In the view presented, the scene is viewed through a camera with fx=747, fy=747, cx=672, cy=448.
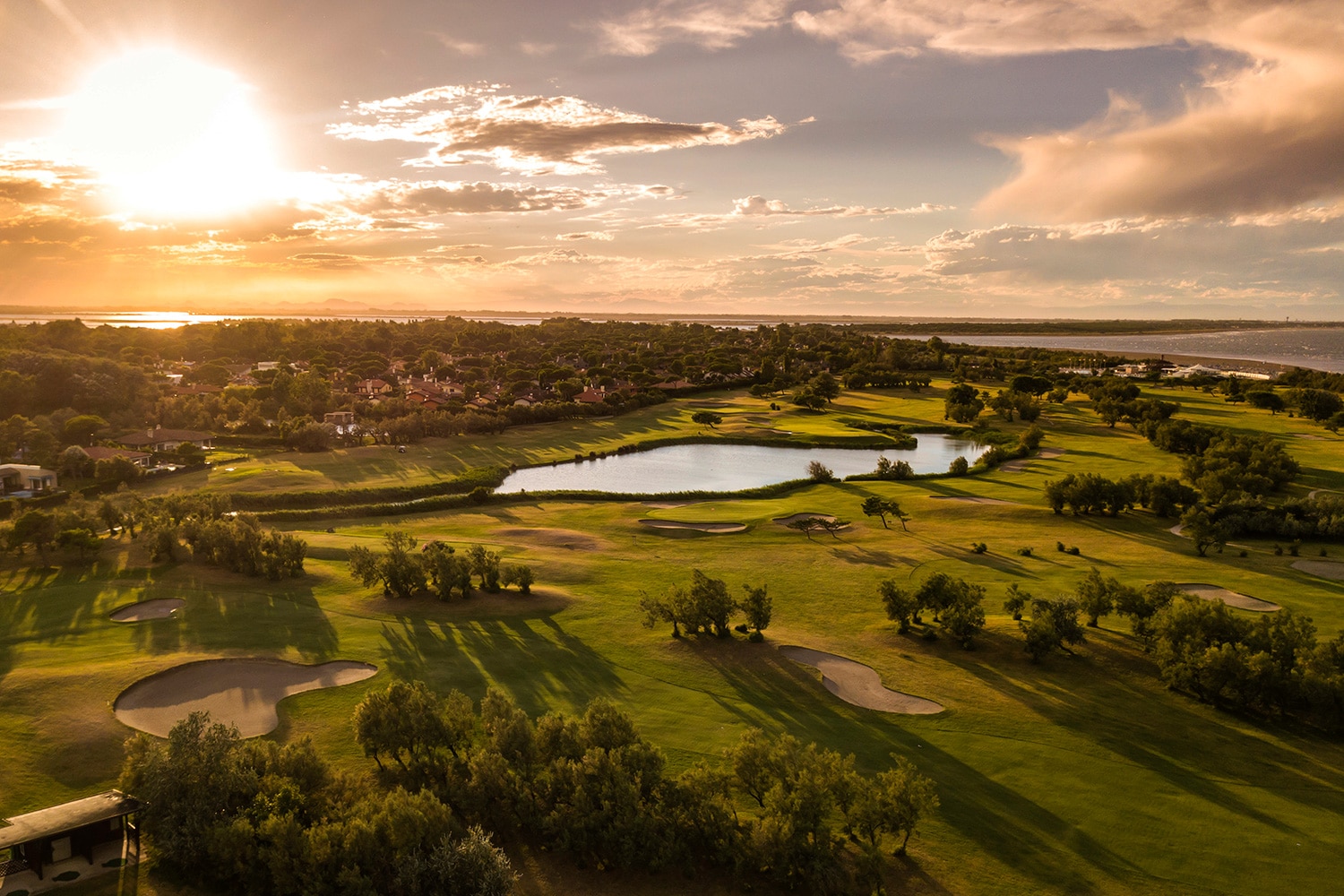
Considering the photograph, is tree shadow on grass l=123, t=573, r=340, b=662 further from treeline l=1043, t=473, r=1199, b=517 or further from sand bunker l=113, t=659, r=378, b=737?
treeline l=1043, t=473, r=1199, b=517

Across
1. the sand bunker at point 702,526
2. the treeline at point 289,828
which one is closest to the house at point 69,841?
the treeline at point 289,828

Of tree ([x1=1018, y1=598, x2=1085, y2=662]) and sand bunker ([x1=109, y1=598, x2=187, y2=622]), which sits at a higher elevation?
tree ([x1=1018, y1=598, x2=1085, y2=662])

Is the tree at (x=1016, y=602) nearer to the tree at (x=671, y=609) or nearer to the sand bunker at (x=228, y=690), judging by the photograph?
the tree at (x=671, y=609)

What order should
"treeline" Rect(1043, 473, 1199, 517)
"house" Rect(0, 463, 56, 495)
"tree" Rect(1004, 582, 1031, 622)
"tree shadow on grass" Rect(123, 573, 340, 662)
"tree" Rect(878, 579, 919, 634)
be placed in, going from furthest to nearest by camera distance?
"house" Rect(0, 463, 56, 495) < "treeline" Rect(1043, 473, 1199, 517) < "tree" Rect(1004, 582, 1031, 622) < "tree" Rect(878, 579, 919, 634) < "tree shadow on grass" Rect(123, 573, 340, 662)

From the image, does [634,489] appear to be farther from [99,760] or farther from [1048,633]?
[99,760]

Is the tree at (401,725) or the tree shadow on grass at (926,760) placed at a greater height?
the tree at (401,725)

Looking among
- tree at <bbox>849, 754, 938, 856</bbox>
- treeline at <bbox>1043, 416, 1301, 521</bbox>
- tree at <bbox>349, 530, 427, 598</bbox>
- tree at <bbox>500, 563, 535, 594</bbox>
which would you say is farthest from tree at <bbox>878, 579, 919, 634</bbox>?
treeline at <bbox>1043, 416, 1301, 521</bbox>

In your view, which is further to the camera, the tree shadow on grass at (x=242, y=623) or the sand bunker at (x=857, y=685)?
the tree shadow on grass at (x=242, y=623)

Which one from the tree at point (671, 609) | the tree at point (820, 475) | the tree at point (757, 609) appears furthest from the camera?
the tree at point (820, 475)
